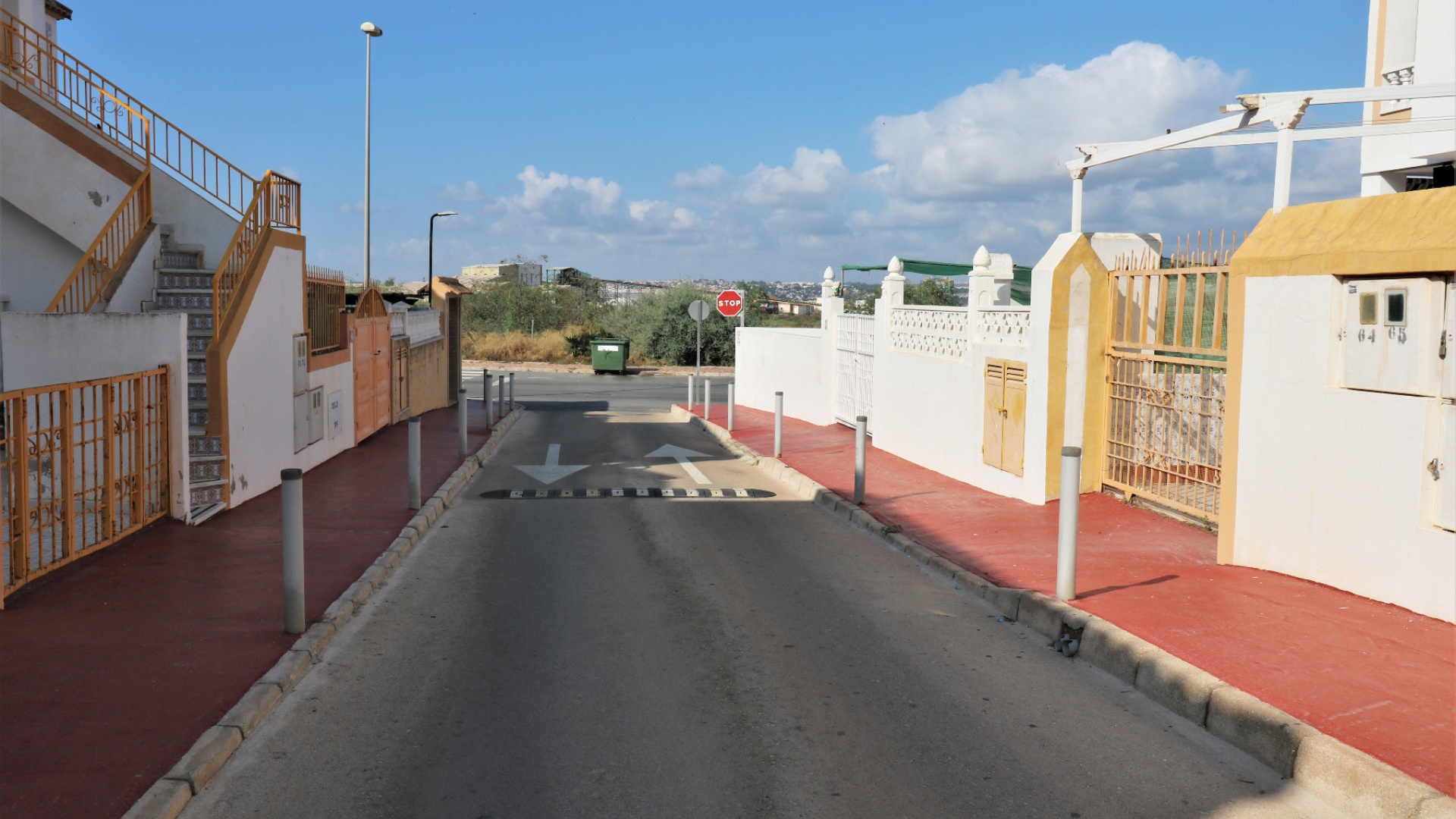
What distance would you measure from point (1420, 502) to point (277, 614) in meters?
7.45

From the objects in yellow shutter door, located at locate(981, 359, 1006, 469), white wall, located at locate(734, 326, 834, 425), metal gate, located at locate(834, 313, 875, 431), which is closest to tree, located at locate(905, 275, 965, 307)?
white wall, located at locate(734, 326, 834, 425)

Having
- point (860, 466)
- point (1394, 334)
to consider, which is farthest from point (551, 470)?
point (1394, 334)

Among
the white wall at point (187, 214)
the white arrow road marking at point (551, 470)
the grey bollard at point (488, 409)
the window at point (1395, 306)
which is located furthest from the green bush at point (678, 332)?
the window at point (1395, 306)

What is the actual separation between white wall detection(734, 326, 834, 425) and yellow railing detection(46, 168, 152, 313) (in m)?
13.3

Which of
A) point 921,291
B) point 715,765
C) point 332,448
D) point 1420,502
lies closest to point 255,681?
point 715,765

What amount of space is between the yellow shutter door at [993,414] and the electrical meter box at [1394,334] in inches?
216

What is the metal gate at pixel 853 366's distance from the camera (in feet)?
65.8

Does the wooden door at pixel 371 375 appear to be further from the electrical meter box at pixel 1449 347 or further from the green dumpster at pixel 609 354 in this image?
the green dumpster at pixel 609 354

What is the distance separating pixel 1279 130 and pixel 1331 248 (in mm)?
1650

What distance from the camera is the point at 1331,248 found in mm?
7605

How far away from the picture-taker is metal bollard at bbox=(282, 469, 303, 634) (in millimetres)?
6801

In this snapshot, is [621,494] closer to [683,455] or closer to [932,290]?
[683,455]

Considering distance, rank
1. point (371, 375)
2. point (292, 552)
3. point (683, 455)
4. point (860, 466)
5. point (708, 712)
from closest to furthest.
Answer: point (708, 712) → point (292, 552) → point (860, 466) → point (683, 455) → point (371, 375)

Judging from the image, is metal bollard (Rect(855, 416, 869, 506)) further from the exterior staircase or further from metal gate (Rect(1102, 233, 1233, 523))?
the exterior staircase
